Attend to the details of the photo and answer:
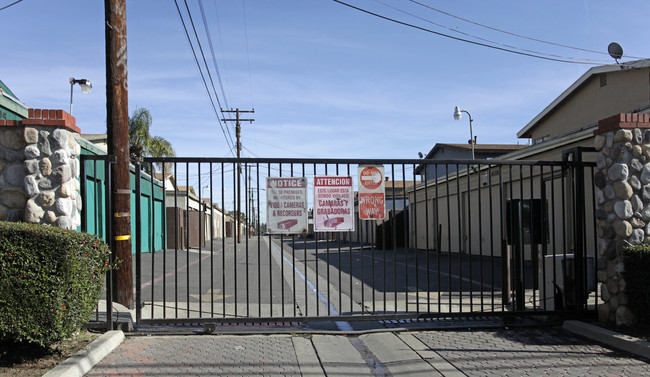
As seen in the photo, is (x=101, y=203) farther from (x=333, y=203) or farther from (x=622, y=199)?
(x=622, y=199)

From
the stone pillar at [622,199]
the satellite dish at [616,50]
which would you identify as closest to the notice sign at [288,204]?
the stone pillar at [622,199]

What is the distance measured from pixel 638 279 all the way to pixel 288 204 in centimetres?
458

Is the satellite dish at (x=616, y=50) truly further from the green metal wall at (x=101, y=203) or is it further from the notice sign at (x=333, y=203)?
the green metal wall at (x=101, y=203)

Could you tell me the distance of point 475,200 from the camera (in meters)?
23.5

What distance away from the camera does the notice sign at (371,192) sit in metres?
7.30

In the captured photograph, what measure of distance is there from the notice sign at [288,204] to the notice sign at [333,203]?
0.70 feet

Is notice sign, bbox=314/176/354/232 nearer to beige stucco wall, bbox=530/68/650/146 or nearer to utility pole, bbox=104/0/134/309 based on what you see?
utility pole, bbox=104/0/134/309

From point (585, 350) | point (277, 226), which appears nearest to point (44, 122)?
point (277, 226)

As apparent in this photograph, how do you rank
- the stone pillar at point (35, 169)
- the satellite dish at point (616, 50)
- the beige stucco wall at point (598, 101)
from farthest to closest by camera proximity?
Answer: the beige stucco wall at point (598, 101), the satellite dish at point (616, 50), the stone pillar at point (35, 169)

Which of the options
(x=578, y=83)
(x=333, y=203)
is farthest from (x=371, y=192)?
(x=578, y=83)

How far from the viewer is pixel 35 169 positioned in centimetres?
594

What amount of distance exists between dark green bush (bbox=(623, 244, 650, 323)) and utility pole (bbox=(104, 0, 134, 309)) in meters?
6.61

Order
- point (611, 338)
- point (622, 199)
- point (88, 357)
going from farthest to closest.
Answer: point (622, 199) → point (611, 338) → point (88, 357)

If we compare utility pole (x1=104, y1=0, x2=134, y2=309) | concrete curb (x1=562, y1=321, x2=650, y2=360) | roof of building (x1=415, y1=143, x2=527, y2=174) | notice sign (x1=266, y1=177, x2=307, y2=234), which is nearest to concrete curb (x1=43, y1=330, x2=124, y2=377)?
utility pole (x1=104, y1=0, x2=134, y2=309)
